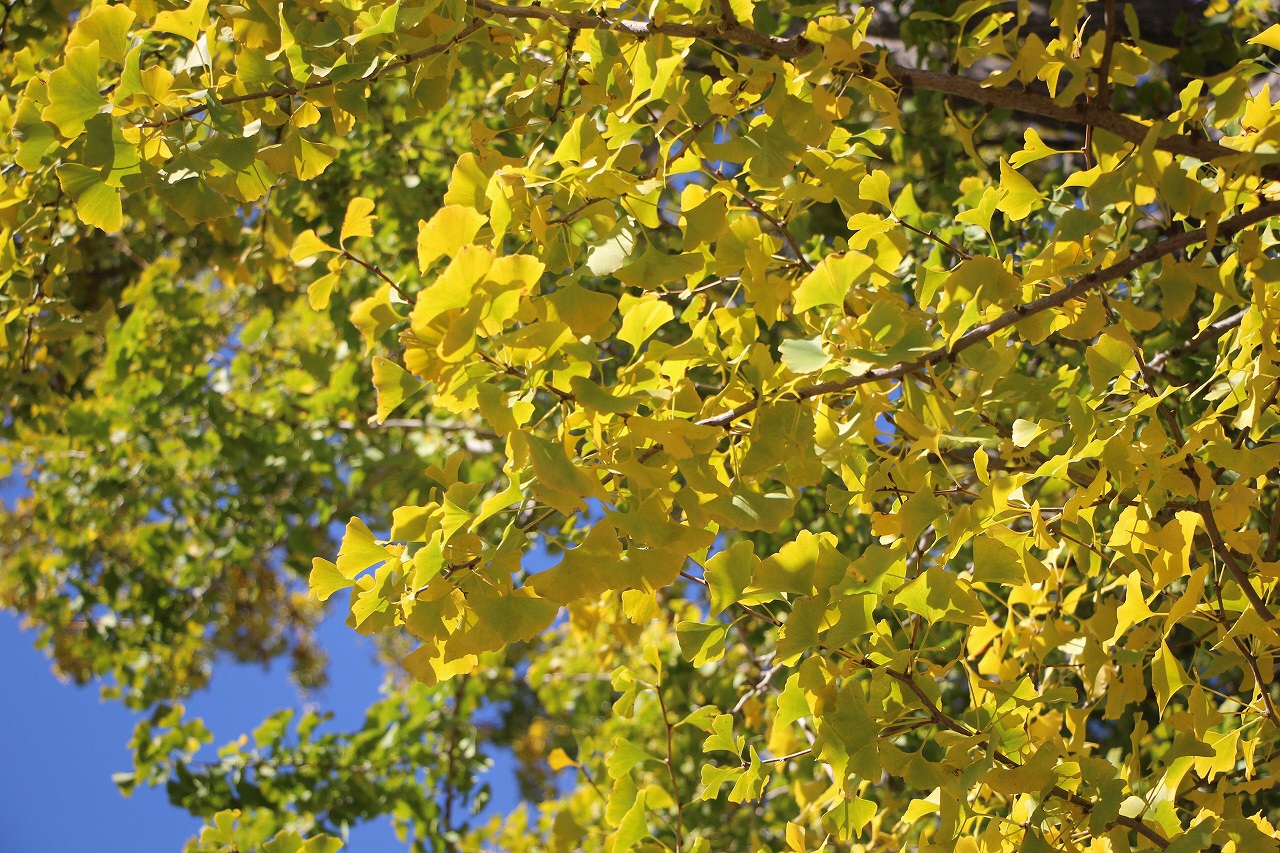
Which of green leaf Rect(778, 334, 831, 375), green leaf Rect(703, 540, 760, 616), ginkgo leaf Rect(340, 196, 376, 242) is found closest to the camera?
green leaf Rect(778, 334, 831, 375)

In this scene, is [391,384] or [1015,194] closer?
[391,384]

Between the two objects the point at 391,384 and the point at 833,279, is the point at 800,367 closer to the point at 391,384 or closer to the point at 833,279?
the point at 833,279

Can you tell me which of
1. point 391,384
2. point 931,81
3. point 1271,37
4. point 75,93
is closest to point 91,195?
point 75,93

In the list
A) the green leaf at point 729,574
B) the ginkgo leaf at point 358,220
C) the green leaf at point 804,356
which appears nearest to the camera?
the green leaf at point 804,356

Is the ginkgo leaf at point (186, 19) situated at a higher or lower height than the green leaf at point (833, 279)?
higher

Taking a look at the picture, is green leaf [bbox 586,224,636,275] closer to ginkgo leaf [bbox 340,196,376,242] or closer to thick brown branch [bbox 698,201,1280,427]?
thick brown branch [bbox 698,201,1280,427]

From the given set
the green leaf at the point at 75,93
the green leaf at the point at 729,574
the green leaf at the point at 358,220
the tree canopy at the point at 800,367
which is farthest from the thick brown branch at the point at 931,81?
the green leaf at the point at 729,574

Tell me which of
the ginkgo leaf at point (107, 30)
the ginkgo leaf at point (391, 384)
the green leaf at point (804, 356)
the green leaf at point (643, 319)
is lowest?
the green leaf at point (804, 356)

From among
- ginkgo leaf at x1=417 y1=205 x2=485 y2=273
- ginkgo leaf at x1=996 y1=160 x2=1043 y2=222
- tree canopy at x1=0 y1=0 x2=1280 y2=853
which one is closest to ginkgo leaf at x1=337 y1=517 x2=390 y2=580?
tree canopy at x1=0 y1=0 x2=1280 y2=853

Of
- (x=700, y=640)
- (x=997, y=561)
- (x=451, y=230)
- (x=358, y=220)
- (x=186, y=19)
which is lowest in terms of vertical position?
(x=997, y=561)

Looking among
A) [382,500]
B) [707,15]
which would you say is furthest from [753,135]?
[382,500]

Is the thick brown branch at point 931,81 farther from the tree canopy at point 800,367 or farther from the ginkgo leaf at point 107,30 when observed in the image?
the ginkgo leaf at point 107,30

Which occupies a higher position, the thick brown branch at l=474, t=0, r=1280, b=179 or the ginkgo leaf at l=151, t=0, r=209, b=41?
the ginkgo leaf at l=151, t=0, r=209, b=41

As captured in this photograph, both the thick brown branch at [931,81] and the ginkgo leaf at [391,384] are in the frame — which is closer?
the ginkgo leaf at [391,384]
